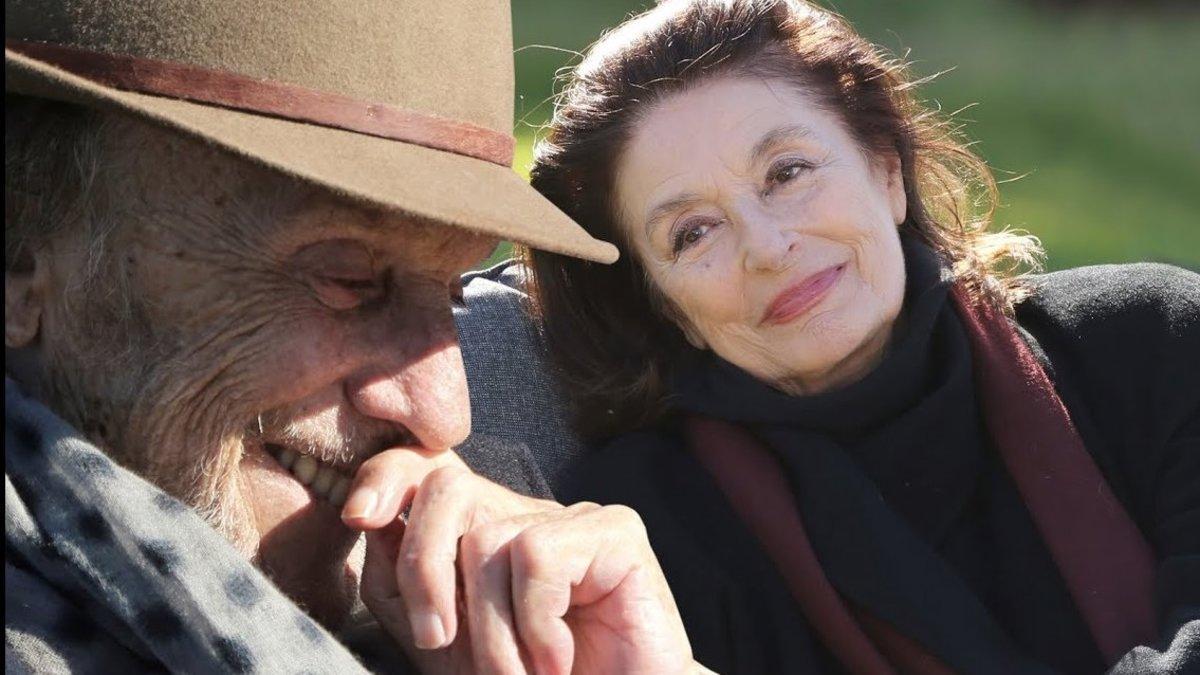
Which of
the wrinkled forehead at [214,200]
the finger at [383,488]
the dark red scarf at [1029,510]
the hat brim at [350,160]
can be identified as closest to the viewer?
the hat brim at [350,160]

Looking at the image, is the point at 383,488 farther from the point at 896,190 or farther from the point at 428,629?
the point at 896,190

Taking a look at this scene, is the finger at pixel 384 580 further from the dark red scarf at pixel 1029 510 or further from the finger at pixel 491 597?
the dark red scarf at pixel 1029 510

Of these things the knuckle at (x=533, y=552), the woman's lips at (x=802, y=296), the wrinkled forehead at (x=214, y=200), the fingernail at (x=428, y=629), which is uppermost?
the wrinkled forehead at (x=214, y=200)

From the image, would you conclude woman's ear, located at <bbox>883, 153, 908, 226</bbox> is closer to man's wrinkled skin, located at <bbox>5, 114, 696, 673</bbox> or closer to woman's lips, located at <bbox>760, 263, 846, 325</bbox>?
woman's lips, located at <bbox>760, 263, 846, 325</bbox>

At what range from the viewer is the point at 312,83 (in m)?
2.11

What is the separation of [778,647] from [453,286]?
4.16ft

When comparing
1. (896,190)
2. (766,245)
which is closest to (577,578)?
(766,245)

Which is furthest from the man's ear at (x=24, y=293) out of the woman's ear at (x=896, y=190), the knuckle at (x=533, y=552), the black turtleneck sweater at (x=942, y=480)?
the woman's ear at (x=896, y=190)

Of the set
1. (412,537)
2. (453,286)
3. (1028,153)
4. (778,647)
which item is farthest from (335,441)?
(1028,153)

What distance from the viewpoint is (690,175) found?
3580 mm

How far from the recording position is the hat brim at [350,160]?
1974 mm

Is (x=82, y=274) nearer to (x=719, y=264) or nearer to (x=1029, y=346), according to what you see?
(x=719, y=264)

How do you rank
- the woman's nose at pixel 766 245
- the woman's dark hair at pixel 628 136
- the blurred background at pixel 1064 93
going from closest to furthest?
the woman's nose at pixel 766 245 < the woman's dark hair at pixel 628 136 < the blurred background at pixel 1064 93

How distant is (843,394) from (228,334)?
1.71 meters
